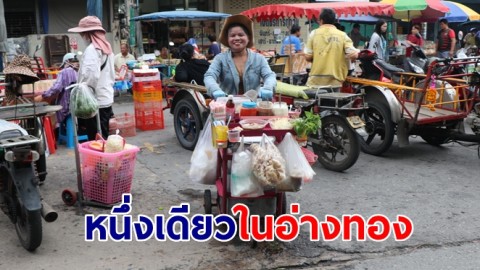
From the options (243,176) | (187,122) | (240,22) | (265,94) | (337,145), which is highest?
(240,22)

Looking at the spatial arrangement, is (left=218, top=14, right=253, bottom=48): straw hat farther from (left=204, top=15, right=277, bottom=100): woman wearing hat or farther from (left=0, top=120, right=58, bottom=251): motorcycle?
(left=0, top=120, right=58, bottom=251): motorcycle

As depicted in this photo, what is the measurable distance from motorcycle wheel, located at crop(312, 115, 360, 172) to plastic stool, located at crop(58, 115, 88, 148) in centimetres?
316

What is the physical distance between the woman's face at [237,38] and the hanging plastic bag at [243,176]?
1.15 meters

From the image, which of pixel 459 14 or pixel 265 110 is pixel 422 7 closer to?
pixel 459 14

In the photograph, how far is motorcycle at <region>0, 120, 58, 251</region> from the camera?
368 cm

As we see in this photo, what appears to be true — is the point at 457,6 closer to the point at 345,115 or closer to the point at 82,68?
the point at 345,115

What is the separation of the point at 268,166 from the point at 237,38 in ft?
4.67

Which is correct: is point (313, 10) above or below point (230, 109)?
above

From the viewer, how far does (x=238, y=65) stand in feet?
15.2

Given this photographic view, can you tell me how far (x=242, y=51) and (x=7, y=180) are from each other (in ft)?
7.19

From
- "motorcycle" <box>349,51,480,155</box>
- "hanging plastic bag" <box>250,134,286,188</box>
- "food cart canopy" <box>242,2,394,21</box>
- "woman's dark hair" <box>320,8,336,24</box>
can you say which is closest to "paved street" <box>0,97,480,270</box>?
"motorcycle" <box>349,51,480,155</box>

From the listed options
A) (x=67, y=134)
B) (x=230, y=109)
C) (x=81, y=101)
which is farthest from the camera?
(x=67, y=134)

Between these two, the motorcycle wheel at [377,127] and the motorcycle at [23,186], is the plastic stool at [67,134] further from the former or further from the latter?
the motorcycle wheel at [377,127]

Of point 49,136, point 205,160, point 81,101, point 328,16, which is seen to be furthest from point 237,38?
point 49,136
